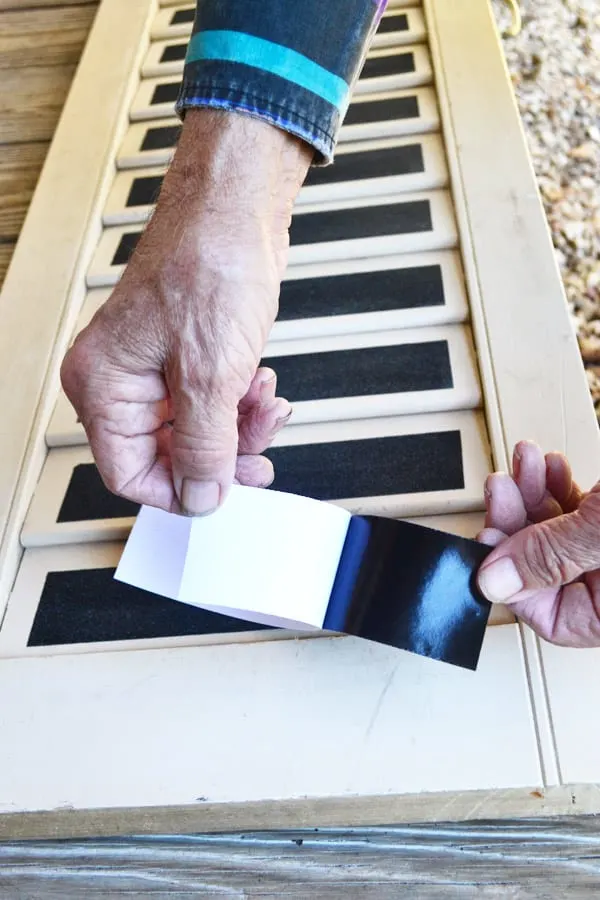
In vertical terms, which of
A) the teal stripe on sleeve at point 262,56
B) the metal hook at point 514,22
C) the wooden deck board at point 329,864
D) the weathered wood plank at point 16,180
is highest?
the metal hook at point 514,22

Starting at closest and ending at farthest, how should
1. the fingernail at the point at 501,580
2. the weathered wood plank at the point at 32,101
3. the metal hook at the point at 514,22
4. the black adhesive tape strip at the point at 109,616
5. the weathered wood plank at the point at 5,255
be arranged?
the fingernail at the point at 501,580
the black adhesive tape strip at the point at 109,616
the weathered wood plank at the point at 5,255
the weathered wood plank at the point at 32,101
the metal hook at the point at 514,22

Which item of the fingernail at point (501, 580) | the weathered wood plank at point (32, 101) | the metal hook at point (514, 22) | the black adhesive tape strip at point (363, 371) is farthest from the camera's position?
the metal hook at point (514, 22)

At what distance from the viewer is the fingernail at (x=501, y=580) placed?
79 cm

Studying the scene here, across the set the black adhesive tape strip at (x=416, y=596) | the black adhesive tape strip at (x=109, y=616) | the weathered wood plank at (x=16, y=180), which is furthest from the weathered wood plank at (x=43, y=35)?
the black adhesive tape strip at (x=416, y=596)

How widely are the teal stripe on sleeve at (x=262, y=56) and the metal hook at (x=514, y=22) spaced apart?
1389 millimetres

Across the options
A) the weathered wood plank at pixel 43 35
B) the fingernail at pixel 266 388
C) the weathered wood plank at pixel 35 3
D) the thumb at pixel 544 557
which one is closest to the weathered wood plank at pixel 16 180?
the weathered wood plank at pixel 43 35

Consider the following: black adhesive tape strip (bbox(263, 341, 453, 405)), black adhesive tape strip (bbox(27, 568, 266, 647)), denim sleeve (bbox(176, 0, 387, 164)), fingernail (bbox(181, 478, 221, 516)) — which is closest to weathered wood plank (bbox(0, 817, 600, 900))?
black adhesive tape strip (bbox(27, 568, 266, 647))

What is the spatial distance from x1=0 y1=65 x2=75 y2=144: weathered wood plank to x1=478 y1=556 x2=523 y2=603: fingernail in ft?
4.12

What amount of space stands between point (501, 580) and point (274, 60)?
0.53 m

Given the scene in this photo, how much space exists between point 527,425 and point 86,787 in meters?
0.64

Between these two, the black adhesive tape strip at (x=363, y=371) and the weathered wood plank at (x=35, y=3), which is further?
the weathered wood plank at (x=35, y=3)

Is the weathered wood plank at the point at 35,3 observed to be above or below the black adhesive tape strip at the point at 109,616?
above

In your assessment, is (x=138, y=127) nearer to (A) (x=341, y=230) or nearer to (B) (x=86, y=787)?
(A) (x=341, y=230)

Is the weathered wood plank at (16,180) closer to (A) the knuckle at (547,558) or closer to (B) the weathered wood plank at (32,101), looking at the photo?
(B) the weathered wood plank at (32,101)
